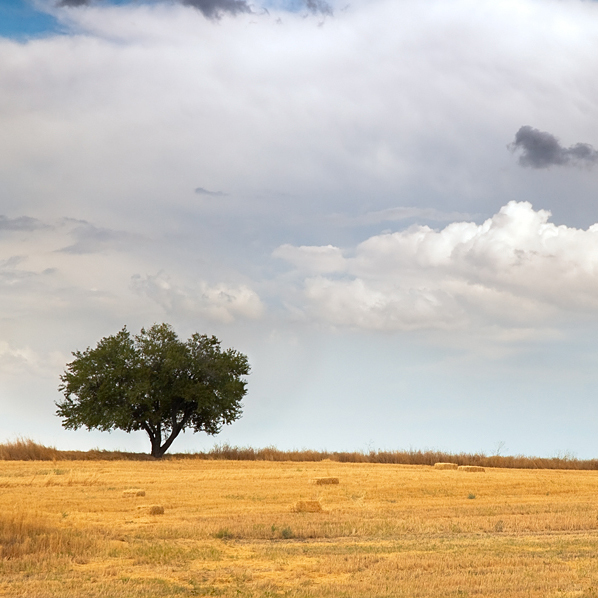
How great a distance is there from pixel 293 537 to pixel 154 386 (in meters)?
25.2

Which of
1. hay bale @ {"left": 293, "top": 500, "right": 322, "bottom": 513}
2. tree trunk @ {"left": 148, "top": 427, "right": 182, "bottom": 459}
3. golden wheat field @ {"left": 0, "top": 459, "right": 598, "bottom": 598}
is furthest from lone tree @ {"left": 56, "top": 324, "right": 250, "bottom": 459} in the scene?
hay bale @ {"left": 293, "top": 500, "right": 322, "bottom": 513}

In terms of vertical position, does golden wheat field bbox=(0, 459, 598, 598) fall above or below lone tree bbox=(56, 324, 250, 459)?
below

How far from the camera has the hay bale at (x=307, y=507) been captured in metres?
19.2

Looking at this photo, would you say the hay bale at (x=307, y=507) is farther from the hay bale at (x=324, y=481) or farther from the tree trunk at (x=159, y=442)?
the tree trunk at (x=159, y=442)

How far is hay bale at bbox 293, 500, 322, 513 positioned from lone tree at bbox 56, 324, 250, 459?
20.7 meters

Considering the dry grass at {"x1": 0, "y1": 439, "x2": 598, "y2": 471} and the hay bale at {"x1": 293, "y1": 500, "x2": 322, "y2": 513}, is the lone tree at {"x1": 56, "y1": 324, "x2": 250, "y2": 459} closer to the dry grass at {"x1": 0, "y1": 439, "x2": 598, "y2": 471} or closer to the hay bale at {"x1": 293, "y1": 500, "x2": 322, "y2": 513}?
the dry grass at {"x1": 0, "y1": 439, "x2": 598, "y2": 471}

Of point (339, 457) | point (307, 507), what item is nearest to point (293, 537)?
point (307, 507)

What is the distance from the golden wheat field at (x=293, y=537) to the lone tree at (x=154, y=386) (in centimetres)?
1252

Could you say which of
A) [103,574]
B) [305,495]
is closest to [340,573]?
[103,574]

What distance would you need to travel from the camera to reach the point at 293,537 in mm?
15742

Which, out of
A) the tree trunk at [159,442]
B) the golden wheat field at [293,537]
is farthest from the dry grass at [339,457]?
the golden wheat field at [293,537]

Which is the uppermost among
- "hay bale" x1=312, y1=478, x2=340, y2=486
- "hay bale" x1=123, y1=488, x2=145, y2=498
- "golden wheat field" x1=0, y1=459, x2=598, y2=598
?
"hay bale" x1=312, y1=478, x2=340, y2=486

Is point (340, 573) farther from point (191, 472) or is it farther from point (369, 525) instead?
point (191, 472)

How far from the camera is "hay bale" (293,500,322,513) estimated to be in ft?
62.9
